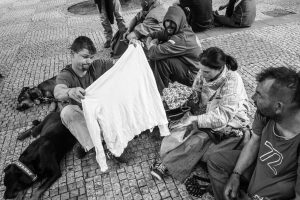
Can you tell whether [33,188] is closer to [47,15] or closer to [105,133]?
[105,133]

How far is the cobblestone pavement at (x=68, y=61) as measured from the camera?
10.6ft

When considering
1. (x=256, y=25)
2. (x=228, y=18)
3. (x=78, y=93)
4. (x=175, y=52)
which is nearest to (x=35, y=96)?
(x=78, y=93)

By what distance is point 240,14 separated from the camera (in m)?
7.42

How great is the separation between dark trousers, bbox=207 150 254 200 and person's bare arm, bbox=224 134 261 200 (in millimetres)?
101

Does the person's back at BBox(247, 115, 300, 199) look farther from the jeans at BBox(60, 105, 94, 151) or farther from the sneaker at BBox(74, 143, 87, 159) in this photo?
the sneaker at BBox(74, 143, 87, 159)

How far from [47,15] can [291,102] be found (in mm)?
10839

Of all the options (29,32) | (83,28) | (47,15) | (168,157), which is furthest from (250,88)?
(47,15)

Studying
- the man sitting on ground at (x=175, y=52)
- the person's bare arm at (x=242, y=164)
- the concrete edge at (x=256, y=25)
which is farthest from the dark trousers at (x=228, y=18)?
the person's bare arm at (x=242, y=164)

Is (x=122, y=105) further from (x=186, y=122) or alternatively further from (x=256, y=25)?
(x=256, y=25)

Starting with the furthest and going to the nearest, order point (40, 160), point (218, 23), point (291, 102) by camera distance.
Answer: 1. point (218, 23)
2. point (40, 160)
3. point (291, 102)

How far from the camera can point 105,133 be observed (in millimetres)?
3014

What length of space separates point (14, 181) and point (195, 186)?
83.1 inches

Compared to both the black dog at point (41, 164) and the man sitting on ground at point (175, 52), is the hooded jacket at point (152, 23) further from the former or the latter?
the black dog at point (41, 164)

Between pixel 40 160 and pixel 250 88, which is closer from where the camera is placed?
pixel 40 160
